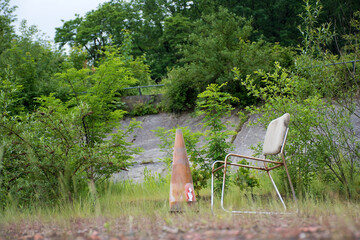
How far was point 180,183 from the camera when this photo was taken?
458cm

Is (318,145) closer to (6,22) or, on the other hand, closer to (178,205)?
(178,205)

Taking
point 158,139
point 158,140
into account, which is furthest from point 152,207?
point 158,139

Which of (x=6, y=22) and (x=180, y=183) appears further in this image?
(x=6, y=22)

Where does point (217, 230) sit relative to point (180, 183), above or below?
above

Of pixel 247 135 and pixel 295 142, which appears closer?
pixel 295 142

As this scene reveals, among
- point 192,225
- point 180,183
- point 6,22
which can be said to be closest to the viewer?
point 192,225

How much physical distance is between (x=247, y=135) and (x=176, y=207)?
4.75 metres

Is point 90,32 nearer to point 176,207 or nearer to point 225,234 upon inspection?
point 176,207

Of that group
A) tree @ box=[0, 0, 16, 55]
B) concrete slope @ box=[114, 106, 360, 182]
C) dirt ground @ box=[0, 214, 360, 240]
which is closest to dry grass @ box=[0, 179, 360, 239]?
dirt ground @ box=[0, 214, 360, 240]

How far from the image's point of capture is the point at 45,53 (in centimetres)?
1243

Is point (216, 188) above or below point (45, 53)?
below

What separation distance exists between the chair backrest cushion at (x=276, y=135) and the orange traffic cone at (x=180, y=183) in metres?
1.01

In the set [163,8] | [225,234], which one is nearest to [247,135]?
[225,234]

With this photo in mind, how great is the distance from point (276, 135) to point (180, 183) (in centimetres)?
127
